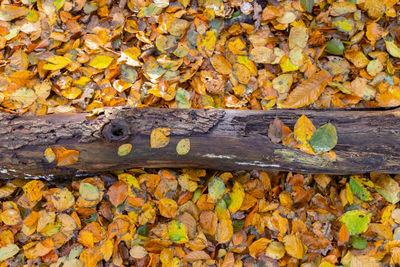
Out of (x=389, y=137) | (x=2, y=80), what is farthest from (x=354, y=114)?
(x=2, y=80)

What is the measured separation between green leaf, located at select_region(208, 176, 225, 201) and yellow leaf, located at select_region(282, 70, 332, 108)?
1.97 feet

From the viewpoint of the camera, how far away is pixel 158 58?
1.88 meters

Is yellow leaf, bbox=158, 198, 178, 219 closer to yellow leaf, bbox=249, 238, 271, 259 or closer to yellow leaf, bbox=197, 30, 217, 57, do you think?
yellow leaf, bbox=249, 238, 271, 259

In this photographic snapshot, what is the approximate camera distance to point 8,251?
1.59 m

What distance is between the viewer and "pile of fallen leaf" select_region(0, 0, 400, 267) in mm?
1591

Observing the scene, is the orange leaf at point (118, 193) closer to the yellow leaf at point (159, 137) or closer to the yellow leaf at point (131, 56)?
the yellow leaf at point (159, 137)

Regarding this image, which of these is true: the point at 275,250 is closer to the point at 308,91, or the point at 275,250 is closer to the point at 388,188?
the point at 388,188

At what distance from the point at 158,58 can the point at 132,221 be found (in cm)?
98

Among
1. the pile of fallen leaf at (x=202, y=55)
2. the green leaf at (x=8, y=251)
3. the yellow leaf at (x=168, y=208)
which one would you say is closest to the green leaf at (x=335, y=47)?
the pile of fallen leaf at (x=202, y=55)

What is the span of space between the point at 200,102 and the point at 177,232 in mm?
760

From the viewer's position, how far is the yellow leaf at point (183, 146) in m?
1.46

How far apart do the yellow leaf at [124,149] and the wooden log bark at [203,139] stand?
0.06 feet

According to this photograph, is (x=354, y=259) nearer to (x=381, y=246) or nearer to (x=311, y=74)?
(x=381, y=246)

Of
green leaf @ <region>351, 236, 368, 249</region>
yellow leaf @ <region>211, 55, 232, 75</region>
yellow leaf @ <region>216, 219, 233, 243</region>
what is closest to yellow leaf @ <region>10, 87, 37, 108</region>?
yellow leaf @ <region>211, 55, 232, 75</region>
